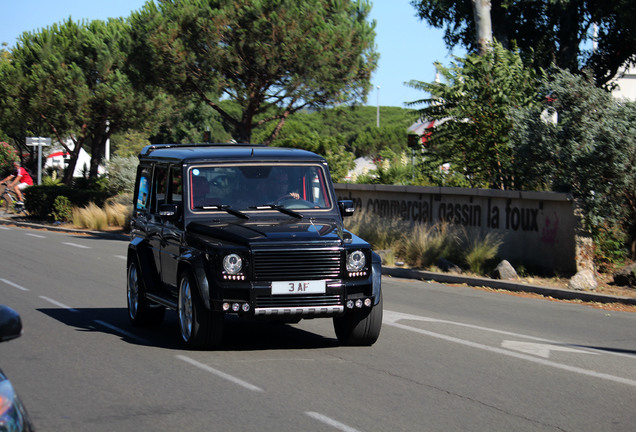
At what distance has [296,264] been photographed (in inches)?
340

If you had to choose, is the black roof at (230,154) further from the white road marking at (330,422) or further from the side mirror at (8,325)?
the side mirror at (8,325)

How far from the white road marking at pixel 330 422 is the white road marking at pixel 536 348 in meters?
3.63

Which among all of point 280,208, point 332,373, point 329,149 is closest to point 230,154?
point 280,208

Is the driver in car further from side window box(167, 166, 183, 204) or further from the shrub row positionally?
the shrub row

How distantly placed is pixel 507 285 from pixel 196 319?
9049 mm

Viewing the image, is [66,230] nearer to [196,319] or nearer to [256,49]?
[256,49]

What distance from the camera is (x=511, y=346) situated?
9977 millimetres

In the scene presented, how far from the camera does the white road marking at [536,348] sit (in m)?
9.59

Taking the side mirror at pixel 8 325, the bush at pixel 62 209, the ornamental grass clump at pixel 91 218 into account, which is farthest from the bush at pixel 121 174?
the side mirror at pixel 8 325

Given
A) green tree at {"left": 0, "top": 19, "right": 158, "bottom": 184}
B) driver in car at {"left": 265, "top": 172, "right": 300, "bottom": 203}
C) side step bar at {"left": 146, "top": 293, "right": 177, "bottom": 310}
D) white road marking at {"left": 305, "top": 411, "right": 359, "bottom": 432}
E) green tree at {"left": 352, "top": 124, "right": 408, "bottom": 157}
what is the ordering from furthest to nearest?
Answer: green tree at {"left": 352, "top": 124, "right": 408, "bottom": 157} → green tree at {"left": 0, "top": 19, "right": 158, "bottom": 184} → driver in car at {"left": 265, "top": 172, "right": 300, "bottom": 203} → side step bar at {"left": 146, "top": 293, "right": 177, "bottom": 310} → white road marking at {"left": 305, "top": 411, "right": 359, "bottom": 432}

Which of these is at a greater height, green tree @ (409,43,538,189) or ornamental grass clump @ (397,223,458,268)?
green tree @ (409,43,538,189)

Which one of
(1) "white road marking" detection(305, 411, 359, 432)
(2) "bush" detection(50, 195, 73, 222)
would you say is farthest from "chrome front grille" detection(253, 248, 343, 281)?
(2) "bush" detection(50, 195, 73, 222)

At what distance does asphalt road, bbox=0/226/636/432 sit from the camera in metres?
6.55

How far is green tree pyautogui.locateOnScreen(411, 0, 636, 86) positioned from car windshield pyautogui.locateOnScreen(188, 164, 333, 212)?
19.3 m
